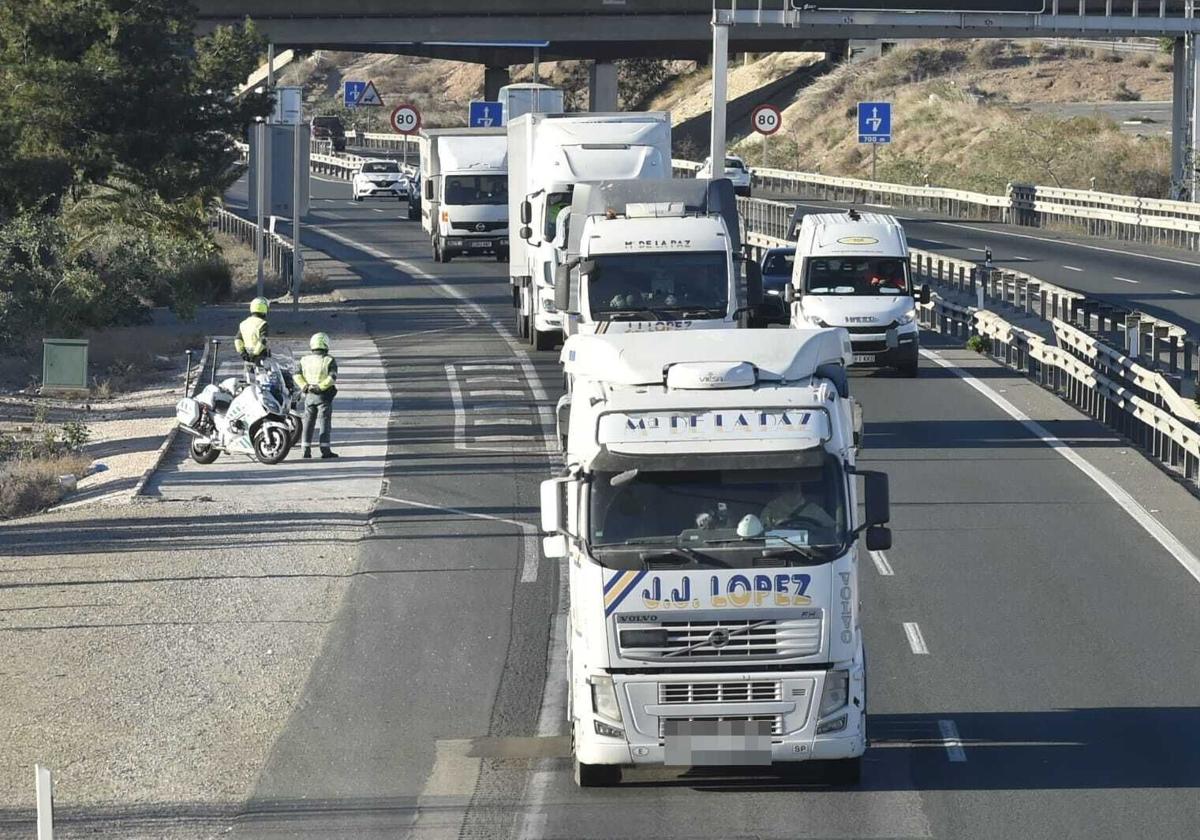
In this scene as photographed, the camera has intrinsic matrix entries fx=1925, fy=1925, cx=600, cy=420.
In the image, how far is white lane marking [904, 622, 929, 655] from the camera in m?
14.6

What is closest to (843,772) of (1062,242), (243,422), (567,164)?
(243,422)

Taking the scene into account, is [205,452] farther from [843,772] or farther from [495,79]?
[495,79]

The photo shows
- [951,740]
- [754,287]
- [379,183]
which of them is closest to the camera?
[951,740]

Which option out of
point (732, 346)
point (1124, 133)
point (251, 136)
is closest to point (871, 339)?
point (251, 136)

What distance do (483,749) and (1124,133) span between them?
73585mm

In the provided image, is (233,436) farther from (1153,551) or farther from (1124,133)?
(1124,133)

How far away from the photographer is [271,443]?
75.7ft

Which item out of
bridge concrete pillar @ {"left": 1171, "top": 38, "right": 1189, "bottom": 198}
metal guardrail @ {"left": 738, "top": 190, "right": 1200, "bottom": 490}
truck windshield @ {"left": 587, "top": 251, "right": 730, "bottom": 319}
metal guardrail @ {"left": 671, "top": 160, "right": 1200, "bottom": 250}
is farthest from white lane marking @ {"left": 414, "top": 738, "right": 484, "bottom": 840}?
bridge concrete pillar @ {"left": 1171, "top": 38, "right": 1189, "bottom": 198}

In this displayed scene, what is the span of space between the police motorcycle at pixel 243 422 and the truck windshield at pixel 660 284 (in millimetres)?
4330

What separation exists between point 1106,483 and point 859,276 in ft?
29.3

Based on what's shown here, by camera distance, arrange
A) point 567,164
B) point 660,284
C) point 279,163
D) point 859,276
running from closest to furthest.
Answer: point 660,284, point 859,276, point 567,164, point 279,163

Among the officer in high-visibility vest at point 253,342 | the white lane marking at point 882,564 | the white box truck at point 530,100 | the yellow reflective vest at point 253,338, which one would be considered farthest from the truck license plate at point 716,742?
the white box truck at point 530,100

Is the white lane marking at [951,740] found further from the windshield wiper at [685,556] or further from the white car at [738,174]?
the white car at [738,174]

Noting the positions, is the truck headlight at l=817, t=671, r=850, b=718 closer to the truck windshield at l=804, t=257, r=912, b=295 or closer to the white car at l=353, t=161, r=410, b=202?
the truck windshield at l=804, t=257, r=912, b=295
